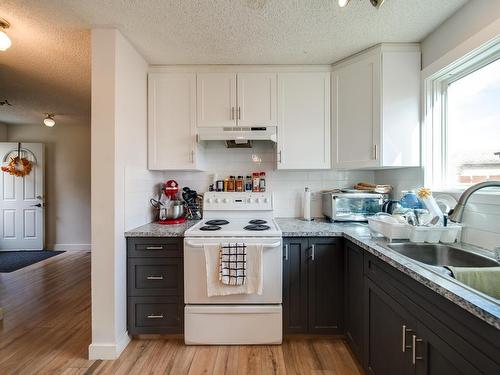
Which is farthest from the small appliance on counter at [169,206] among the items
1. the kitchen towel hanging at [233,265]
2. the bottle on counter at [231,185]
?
the kitchen towel hanging at [233,265]

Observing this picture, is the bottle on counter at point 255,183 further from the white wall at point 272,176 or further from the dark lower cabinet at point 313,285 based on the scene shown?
the dark lower cabinet at point 313,285

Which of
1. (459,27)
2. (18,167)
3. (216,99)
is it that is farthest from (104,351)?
(18,167)

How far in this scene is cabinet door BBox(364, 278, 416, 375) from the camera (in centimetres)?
112

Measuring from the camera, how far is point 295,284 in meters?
1.92

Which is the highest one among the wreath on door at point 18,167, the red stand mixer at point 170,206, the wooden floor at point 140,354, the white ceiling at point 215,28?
the white ceiling at point 215,28

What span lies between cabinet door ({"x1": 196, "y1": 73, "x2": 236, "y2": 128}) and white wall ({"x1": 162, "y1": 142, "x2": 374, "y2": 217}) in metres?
0.32

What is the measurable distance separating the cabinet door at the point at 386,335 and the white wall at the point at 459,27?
1645 mm

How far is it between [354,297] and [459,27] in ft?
6.32

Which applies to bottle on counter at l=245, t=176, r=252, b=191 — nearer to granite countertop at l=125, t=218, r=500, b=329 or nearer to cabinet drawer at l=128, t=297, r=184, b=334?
Result: granite countertop at l=125, t=218, r=500, b=329

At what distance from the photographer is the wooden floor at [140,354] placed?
5.50 feet

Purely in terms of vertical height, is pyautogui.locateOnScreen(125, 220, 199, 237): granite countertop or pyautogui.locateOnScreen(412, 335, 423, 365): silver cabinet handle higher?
pyautogui.locateOnScreen(125, 220, 199, 237): granite countertop

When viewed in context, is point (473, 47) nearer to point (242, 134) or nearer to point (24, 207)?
point (242, 134)

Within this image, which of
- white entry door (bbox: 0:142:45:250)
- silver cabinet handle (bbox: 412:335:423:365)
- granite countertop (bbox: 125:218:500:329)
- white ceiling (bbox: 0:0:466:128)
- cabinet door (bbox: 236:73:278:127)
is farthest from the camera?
white entry door (bbox: 0:142:45:250)

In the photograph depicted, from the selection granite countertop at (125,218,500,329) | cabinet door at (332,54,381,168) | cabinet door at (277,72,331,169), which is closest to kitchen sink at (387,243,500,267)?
granite countertop at (125,218,500,329)
